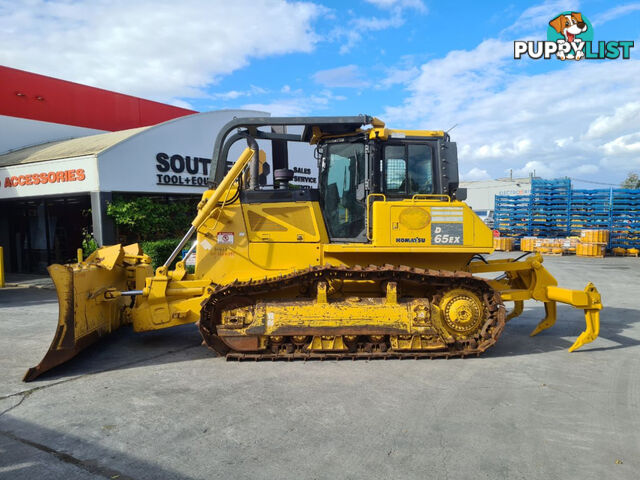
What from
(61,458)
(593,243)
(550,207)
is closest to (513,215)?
(550,207)

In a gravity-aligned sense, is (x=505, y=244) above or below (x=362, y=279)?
below

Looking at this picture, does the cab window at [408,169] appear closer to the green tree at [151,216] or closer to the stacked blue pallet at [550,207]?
the green tree at [151,216]

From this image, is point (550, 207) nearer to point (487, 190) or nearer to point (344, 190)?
point (344, 190)

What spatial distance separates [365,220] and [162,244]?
8617 millimetres

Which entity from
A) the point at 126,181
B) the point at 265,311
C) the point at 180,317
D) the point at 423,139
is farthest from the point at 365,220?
the point at 126,181

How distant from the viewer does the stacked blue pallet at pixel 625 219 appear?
20906 millimetres

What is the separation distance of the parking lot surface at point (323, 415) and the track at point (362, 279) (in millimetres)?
152

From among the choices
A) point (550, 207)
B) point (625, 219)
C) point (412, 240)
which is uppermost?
point (550, 207)

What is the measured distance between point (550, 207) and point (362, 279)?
2056cm

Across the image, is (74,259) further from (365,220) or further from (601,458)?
(601,458)

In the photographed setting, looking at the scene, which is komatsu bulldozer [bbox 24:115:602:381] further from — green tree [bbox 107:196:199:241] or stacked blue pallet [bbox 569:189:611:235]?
stacked blue pallet [bbox 569:189:611:235]

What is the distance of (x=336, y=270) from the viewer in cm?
560

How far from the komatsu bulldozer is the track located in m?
0.02

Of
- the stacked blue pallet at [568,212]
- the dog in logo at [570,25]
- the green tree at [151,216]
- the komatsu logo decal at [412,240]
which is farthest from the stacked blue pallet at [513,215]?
the komatsu logo decal at [412,240]
